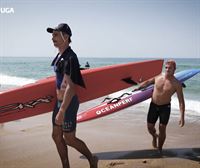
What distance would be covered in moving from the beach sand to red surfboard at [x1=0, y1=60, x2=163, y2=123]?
0.66 metres

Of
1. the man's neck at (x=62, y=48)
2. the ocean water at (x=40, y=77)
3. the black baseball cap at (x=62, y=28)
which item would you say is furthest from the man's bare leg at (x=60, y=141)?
the ocean water at (x=40, y=77)

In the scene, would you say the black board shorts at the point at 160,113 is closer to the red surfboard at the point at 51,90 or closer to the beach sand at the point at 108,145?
the beach sand at the point at 108,145

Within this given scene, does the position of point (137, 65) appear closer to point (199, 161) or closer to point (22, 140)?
point (199, 161)

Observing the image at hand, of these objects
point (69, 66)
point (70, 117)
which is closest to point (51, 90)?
point (70, 117)

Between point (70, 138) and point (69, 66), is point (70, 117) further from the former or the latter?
point (69, 66)

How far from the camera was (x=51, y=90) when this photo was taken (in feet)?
13.1

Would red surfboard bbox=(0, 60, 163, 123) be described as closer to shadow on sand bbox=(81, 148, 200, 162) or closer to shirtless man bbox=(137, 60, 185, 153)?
shirtless man bbox=(137, 60, 185, 153)

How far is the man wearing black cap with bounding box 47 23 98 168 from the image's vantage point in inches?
110

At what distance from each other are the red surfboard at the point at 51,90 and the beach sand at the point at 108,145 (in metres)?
0.66

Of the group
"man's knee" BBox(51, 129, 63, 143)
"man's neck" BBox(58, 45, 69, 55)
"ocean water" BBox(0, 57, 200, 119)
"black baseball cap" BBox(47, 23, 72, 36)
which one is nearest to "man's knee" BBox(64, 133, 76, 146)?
"man's knee" BBox(51, 129, 63, 143)

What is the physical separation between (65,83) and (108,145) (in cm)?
225

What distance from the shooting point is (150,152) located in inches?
175

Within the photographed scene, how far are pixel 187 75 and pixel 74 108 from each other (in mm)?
3942

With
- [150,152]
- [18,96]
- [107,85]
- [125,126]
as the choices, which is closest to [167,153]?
[150,152]
